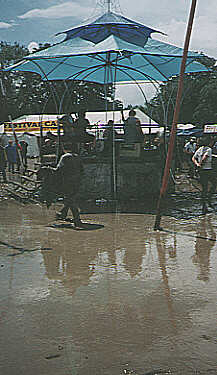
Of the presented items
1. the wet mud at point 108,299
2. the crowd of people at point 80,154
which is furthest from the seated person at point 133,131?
the wet mud at point 108,299

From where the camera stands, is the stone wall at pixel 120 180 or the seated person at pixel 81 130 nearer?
the stone wall at pixel 120 180

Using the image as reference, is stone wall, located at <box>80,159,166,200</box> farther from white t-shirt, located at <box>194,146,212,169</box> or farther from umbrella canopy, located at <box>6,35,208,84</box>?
umbrella canopy, located at <box>6,35,208,84</box>

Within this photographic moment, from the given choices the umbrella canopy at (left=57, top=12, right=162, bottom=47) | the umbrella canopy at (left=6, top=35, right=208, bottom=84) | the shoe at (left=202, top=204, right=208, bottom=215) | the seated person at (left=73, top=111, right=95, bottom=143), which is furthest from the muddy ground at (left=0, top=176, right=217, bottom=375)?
the umbrella canopy at (left=57, top=12, right=162, bottom=47)

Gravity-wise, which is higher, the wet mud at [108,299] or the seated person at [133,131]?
the seated person at [133,131]

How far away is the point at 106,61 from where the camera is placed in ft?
55.7

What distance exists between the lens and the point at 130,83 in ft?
69.9

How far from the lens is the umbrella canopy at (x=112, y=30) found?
1470 centimetres

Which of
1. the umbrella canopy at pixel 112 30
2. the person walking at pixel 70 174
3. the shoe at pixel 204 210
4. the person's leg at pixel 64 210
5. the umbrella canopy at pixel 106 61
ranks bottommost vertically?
the shoe at pixel 204 210

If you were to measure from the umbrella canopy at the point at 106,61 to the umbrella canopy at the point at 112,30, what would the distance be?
45cm

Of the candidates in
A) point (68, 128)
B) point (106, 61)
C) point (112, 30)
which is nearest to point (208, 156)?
point (68, 128)

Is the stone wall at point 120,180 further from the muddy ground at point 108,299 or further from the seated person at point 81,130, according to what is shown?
the muddy ground at point 108,299

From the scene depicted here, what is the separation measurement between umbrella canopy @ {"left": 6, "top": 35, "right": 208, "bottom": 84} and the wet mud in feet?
17.1

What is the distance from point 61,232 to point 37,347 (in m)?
Result: 5.32

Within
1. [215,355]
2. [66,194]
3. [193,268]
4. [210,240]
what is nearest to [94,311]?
[215,355]
